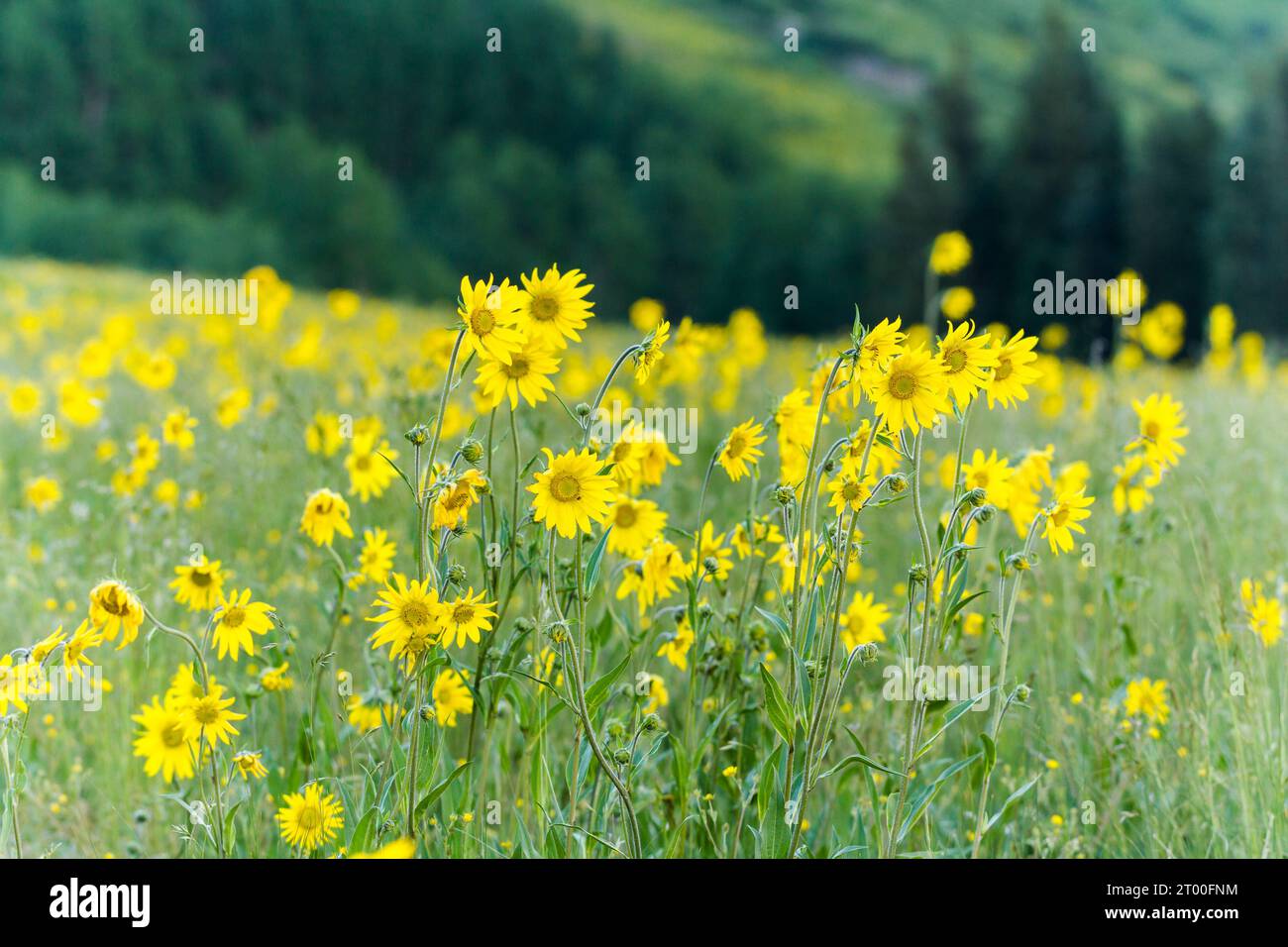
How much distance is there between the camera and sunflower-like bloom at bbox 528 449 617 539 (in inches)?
65.8

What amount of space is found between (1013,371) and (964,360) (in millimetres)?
144

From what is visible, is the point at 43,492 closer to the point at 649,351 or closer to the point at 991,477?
the point at 649,351

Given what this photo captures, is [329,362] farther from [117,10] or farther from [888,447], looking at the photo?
[117,10]

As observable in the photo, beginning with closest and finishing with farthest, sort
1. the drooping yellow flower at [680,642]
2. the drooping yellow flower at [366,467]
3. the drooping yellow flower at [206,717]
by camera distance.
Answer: the drooping yellow flower at [206,717] → the drooping yellow flower at [680,642] → the drooping yellow flower at [366,467]

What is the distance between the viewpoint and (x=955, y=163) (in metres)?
26.2

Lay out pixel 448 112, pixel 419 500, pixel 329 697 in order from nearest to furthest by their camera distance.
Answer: pixel 419 500, pixel 329 697, pixel 448 112

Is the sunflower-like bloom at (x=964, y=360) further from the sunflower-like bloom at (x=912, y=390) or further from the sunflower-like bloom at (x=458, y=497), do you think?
the sunflower-like bloom at (x=458, y=497)

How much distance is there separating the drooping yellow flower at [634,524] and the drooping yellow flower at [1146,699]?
3.72 ft

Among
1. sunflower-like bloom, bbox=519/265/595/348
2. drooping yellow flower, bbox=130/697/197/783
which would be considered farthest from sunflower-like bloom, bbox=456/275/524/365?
drooping yellow flower, bbox=130/697/197/783

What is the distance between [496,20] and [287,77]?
10.0 metres

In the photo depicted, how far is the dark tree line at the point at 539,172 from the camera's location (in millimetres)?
22562

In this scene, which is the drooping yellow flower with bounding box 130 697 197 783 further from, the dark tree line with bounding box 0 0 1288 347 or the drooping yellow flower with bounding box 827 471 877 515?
the dark tree line with bounding box 0 0 1288 347

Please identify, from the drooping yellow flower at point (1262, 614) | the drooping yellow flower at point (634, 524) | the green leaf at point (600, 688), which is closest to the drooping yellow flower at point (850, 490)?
the drooping yellow flower at point (634, 524)
